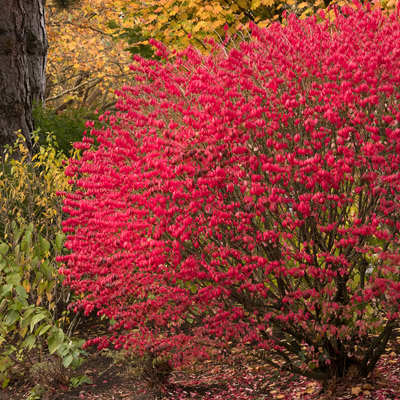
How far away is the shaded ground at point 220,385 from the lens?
4.20 meters

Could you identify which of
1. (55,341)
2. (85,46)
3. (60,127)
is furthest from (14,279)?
(85,46)

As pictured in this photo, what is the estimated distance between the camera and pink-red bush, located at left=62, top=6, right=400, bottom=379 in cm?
335

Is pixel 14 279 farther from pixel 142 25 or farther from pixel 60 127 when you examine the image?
pixel 142 25

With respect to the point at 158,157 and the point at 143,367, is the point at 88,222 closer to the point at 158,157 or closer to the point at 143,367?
the point at 158,157

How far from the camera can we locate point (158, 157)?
12.3 ft

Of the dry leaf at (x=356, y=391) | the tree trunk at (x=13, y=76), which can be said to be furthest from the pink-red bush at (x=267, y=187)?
the tree trunk at (x=13, y=76)

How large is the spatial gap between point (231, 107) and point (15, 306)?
2.92m

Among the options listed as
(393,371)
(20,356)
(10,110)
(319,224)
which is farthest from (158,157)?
(10,110)

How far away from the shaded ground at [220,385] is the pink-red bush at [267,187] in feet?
0.78

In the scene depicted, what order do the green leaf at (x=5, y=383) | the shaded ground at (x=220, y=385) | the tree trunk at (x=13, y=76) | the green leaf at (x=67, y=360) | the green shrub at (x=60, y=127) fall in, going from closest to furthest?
1. the shaded ground at (x=220, y=385)
2. the green leaf at (x=67, y=360)
3. the green leaf at (x=5, y=383)
4. the tree trunk at (x=13, y=76)
5. the green shrub at (x=60, y=127)

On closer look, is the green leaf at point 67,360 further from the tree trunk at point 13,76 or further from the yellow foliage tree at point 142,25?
the tree trunk at point 13,76

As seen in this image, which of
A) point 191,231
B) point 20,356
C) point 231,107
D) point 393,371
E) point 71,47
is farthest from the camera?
point 71,47

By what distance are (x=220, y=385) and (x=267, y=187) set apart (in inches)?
96.7

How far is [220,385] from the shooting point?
201 inches
